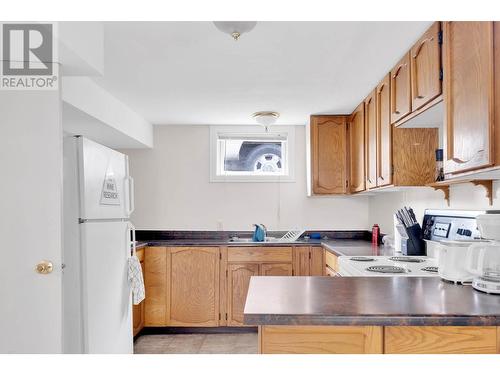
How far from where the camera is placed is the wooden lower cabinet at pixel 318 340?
4.18 ft

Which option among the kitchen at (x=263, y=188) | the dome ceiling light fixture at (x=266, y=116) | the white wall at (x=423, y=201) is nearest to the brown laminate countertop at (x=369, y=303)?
the kitchen at (x=263, y=188)

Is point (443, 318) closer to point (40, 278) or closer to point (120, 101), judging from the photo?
point (40, 278)

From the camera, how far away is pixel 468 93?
59.6 inches

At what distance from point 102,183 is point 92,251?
0.41m

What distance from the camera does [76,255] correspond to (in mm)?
2080

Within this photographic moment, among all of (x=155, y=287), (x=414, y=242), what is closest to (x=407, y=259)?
(x=414, y=242)

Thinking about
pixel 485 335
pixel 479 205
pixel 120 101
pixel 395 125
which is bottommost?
pixel 485 335

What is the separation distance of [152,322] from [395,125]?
9.01 ft

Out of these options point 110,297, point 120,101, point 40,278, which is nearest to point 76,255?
point 40,278

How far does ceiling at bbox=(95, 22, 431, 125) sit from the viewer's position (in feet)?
6.43

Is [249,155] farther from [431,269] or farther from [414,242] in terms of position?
[431,269]

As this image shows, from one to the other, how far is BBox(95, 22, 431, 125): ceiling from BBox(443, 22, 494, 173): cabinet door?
33 centimetres

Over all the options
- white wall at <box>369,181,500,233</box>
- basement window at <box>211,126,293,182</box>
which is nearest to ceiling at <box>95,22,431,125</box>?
basement window at <box>211,126,293,182</box>

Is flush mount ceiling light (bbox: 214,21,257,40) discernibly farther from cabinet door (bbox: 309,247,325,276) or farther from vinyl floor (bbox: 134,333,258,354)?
vinyl floor (bbox: 134,333,258,354)
